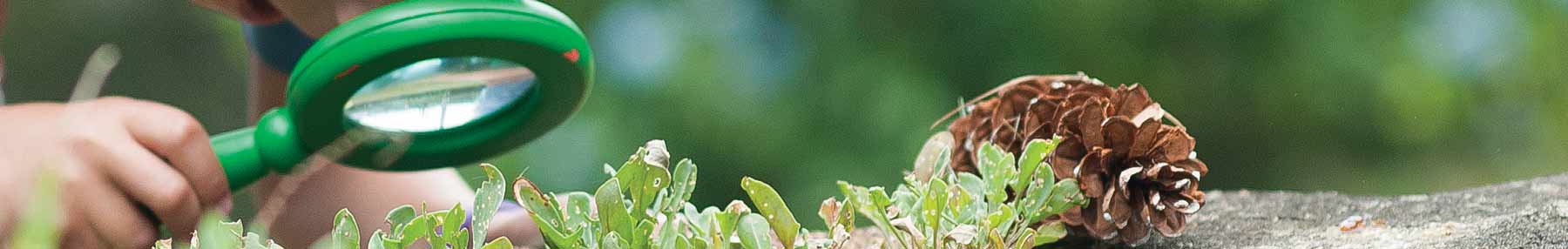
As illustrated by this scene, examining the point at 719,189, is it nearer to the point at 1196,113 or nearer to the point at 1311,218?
the point at 1196,113

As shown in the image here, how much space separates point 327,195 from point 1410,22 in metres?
1.02

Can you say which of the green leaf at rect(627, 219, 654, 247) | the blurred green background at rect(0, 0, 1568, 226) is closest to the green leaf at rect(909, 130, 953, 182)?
the green leaf at rect(627, 219, 654, 247)

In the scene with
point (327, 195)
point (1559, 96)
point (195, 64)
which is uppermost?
point (1559, 96)

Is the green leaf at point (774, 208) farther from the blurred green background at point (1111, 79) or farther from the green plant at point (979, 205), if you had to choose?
the blurred green background at point (1111, 79)

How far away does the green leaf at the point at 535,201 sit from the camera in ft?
0.96

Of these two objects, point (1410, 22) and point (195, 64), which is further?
point (195, 64)

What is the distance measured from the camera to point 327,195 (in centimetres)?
58

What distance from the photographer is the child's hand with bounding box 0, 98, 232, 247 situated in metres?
0.35

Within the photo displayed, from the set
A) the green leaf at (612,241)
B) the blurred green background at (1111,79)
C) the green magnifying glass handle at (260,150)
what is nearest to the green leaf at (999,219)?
the green leaf at (612,241)

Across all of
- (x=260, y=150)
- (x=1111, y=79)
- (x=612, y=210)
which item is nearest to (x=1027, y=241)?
(x=612, y=210)

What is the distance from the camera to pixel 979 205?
351 mm

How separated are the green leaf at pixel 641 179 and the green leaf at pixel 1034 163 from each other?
0.11 meters

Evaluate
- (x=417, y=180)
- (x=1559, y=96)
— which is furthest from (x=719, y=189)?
(x=1559, y=96)

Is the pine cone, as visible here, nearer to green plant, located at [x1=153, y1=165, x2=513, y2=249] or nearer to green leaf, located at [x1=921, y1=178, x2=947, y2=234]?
green leaf, located at [x1=921, y1=178, x2=947, y2=234]
